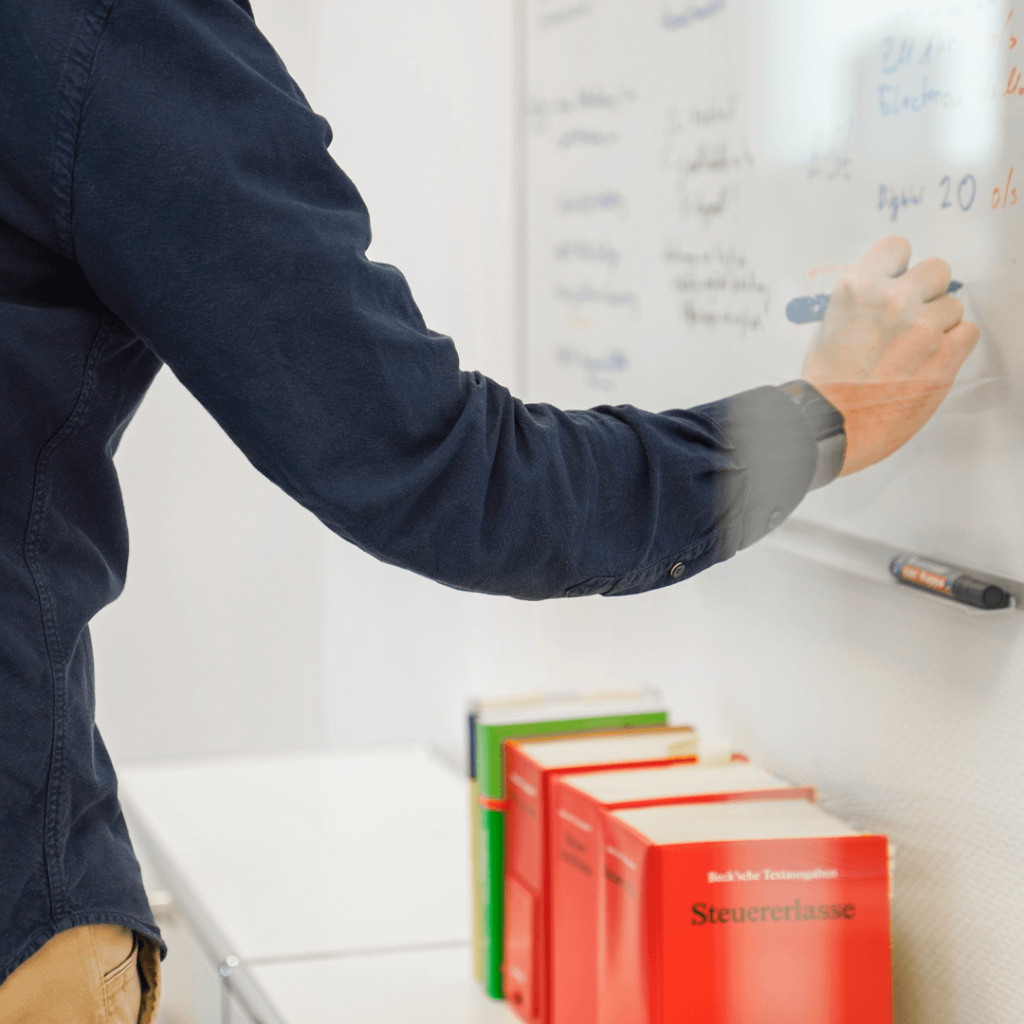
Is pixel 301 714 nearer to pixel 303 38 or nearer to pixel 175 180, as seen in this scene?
pixel 303 38

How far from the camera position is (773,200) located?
3.78 ft

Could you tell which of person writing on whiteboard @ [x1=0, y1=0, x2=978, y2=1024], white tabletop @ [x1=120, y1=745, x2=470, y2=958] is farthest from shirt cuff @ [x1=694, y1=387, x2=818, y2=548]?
white tabletop @ [x1=120, y1=745, x2=470, y2=958]

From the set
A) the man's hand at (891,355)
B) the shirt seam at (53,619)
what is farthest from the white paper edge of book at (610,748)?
the shirt seam at (53,619)

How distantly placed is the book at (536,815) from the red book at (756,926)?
0.17 meters

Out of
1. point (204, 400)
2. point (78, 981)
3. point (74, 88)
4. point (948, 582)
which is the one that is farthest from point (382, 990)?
point (74, 88)

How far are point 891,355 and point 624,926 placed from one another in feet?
1.49

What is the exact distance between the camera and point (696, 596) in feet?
4.51

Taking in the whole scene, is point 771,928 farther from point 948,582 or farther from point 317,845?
point 317,845

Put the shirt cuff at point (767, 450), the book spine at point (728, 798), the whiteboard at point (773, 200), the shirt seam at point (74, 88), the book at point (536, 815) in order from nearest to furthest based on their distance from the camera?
the shirt seam at point (74, 88)
the shirt cuff at point (767, 450)
the whiteboard at point (773, 200)
the book spine at point (728, 798)
the book at point (536, 815)

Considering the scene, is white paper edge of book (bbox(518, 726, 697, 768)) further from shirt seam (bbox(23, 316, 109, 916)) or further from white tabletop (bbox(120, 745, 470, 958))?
shirt seam (bbox(23, 316, 109, 916))

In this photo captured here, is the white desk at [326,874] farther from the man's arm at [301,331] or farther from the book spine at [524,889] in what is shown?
the man's arm at [301,331]

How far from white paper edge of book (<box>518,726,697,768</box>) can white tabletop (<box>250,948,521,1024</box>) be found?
0.23m

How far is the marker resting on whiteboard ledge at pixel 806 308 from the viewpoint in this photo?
1025 mm

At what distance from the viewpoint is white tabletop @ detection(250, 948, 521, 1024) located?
1131 mm
